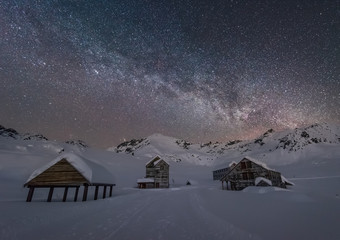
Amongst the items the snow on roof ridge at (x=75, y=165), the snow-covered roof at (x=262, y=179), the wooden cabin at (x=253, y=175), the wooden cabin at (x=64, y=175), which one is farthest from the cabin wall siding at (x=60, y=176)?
the wooden cabin at (x=253, y=175)

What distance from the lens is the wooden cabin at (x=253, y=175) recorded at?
32.7m

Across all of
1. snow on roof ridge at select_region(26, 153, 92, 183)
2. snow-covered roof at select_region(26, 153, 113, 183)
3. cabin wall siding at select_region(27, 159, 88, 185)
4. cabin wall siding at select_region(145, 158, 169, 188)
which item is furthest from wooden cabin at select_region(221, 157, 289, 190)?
cabin wall siding at select_region(27, 159, 88, 185)

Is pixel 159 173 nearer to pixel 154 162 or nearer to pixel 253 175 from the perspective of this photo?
pixel 154 162

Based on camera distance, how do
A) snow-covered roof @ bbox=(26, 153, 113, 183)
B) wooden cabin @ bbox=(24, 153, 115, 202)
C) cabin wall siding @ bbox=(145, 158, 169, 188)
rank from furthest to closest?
cabin wall siding @ bbox=(145, 158, 169, 188)
snow-covered roof @ bbox=(26, 153, 113, 183)
wooden cabin @ bbox=(24, 153, 115, 202)

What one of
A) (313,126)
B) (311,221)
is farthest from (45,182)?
(313,126)

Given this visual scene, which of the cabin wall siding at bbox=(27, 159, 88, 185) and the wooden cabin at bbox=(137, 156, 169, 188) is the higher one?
the wooden cabin at bbox=(137, 156, 169, 188)

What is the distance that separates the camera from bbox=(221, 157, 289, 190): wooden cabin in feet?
107

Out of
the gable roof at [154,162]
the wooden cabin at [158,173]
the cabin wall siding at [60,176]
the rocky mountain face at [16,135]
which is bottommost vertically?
the cabin wall siding at [60,176]

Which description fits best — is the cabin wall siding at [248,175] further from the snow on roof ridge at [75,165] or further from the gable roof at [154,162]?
the snow on roof ridge at [75,165]

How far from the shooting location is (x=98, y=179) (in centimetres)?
1878

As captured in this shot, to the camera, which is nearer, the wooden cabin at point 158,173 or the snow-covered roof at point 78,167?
the snow-covered roof at point 78,167

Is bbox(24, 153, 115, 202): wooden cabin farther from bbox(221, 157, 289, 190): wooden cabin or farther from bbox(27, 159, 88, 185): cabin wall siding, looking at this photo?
bbox(221, 157, 289, 190): wooden cabin

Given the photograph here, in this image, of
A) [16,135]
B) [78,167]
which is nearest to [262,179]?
[78,167]

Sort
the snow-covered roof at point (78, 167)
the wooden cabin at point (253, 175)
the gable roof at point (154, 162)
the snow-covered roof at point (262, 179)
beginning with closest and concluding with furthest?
1. the snow-covered roof at point (78, 167)
2. the snow-covered roof at point (262, 179)
3. the wooden cabin at point (253, 175)
4. the gable roof at point (154, 162)
